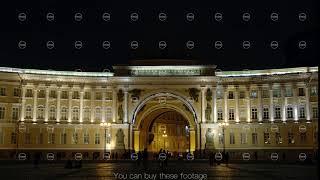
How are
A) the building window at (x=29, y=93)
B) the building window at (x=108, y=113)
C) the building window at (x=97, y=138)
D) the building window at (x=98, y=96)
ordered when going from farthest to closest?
the building window at (x=98, y=96)
the building window at (x=108, y=113)
the building window at (x=97, y=138)
the building window at (x=29, y=93)

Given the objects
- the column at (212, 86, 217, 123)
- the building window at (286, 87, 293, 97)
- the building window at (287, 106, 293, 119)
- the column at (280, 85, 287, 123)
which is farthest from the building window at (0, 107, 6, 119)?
the building window at (286, 87, 293, 97)

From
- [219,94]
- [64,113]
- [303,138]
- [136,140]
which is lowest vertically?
[136,140]

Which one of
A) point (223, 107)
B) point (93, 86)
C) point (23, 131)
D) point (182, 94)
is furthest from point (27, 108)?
point (223, 107)

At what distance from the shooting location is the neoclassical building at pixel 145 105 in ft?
226

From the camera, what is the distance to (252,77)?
7162cm

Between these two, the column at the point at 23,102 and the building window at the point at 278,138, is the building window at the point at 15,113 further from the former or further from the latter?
the building window at the point at 278,138

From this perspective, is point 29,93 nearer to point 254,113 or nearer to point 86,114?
point 86,114

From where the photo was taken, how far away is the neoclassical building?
2709 inches

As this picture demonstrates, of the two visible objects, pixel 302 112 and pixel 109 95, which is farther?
pixel 109 95

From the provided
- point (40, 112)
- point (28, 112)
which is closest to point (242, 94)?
point (40, 112)

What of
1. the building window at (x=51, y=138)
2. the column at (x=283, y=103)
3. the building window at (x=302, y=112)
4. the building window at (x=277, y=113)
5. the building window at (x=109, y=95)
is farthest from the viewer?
the building window at (x=109, y=95)

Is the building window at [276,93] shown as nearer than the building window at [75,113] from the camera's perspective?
Yes

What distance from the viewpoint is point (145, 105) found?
75.6 metres

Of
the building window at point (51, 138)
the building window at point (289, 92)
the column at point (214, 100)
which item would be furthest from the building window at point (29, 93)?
the building window at point (289, 92)
